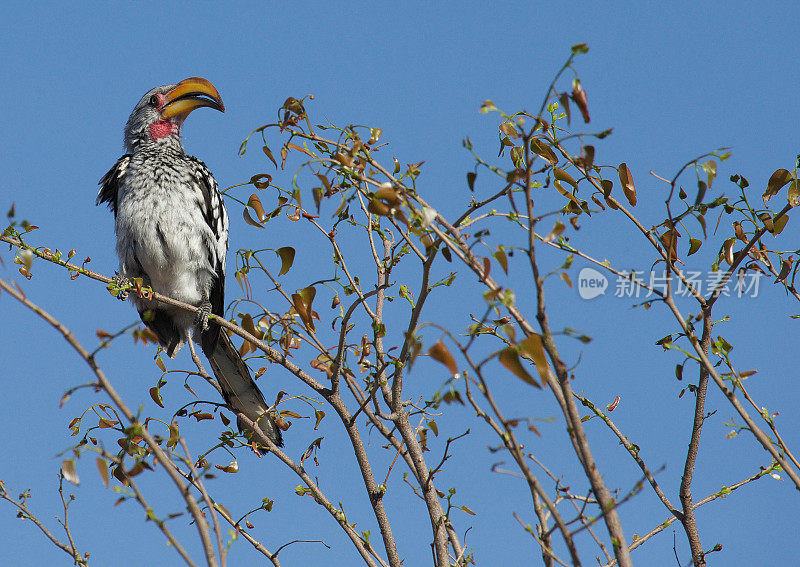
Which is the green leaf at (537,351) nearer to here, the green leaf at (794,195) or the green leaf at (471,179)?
the green leaf at (471,179)

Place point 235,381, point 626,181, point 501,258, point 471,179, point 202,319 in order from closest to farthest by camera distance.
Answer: point 501,258
point 471,179
point 626,181
point 235,381
point 202,319

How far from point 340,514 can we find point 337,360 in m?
0.53

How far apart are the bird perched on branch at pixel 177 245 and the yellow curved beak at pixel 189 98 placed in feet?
1.28

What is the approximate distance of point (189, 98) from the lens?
16.2 ft

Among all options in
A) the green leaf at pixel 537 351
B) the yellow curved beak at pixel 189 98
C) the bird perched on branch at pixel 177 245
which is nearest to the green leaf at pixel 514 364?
the green leaf at pixel 537 351

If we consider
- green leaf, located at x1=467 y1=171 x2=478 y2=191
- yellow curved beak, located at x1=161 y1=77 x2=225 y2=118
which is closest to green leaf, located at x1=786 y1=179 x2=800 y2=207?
green leaf, located at x1=467 y1=171 x2=478 y2=191

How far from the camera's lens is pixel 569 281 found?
169cm

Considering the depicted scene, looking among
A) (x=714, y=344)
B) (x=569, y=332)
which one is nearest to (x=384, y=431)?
(x=714, y=344)

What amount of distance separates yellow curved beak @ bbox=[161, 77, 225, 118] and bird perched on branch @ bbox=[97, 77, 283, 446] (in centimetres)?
39

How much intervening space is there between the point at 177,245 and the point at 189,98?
4.38ft

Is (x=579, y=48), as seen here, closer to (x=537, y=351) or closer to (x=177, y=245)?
(x=537, y=351)

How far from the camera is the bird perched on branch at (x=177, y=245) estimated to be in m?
4.00

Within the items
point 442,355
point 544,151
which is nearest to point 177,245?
point 544,151

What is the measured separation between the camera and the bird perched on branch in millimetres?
3996
